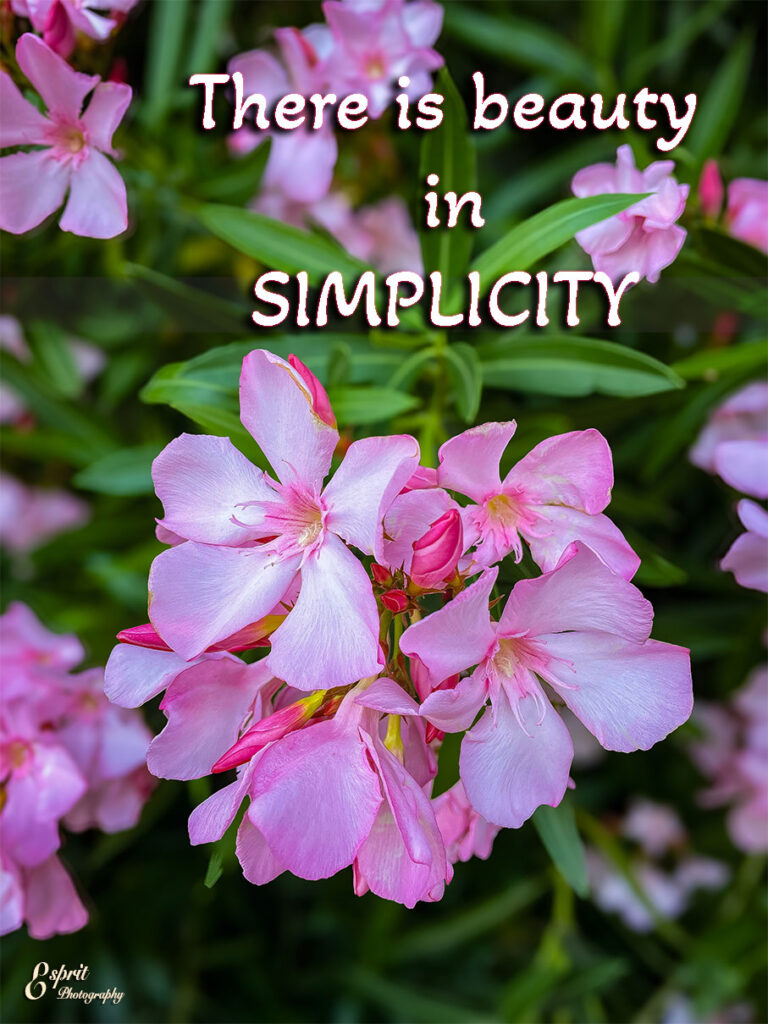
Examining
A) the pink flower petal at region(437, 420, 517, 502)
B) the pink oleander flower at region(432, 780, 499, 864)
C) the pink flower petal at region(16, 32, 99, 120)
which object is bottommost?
the pink oleander flower at region(432, 780, 499, 864)

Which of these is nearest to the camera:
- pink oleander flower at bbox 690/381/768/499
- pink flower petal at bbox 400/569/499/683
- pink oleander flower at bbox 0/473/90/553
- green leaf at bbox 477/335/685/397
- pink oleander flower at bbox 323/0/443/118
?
pink flower petal at bbox 400/569/499/683

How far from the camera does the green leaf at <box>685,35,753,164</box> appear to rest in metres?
1.05

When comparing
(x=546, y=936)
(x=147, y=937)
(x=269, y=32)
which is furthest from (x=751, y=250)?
(x=147, y=937)

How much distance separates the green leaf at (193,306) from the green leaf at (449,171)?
8.2 inches

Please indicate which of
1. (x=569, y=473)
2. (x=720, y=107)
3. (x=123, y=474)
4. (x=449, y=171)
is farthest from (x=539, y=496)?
(x=720, y=107)

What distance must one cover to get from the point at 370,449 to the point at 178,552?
0.13m

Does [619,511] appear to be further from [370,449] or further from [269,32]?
[269,32]

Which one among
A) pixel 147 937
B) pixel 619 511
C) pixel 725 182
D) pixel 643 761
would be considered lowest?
pixel 147 937

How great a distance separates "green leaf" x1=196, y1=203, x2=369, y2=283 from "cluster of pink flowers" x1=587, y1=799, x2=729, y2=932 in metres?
0.93

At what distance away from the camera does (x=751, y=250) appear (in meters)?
0.77

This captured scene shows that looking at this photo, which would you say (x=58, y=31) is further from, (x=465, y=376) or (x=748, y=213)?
(x=748, y=213)

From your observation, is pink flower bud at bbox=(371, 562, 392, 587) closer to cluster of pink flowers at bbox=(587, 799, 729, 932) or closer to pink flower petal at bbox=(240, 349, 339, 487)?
pink flower petal at bbox=(240, 349, 339, 487)

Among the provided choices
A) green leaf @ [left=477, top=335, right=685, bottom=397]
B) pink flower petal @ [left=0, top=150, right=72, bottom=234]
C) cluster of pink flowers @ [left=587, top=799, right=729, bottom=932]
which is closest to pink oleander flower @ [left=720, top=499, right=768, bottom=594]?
green leaf @ [left=477, top=335, right=685, bottom=397]

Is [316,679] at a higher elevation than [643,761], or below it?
higher
